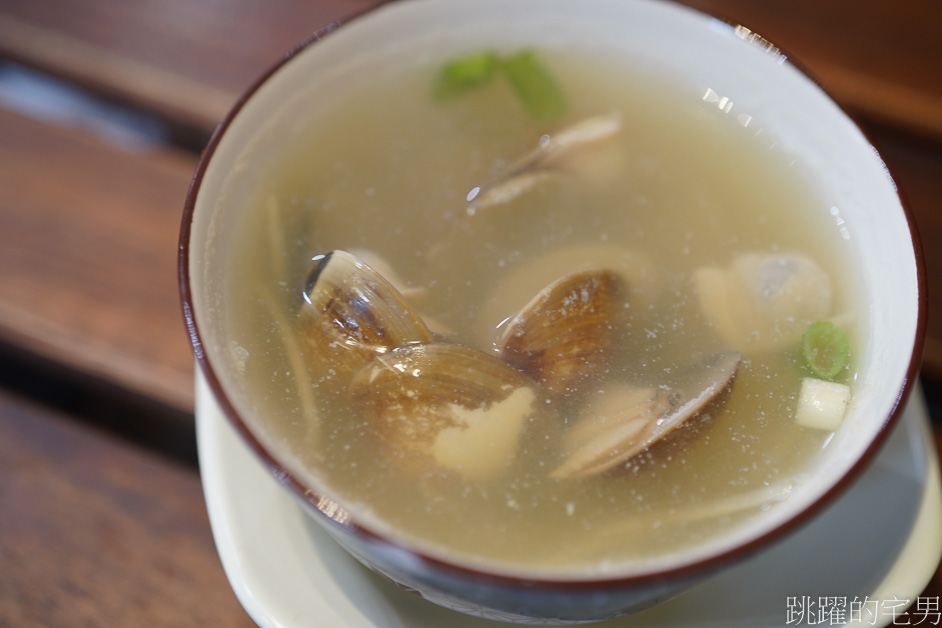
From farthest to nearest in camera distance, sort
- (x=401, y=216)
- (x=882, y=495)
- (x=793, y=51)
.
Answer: (x=793, y=51)
(x=401, y=216)
(x=882, y=495)

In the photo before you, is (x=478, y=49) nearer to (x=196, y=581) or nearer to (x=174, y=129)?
(x=174, y=129)

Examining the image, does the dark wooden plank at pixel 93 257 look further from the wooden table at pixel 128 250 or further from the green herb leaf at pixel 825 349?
the green herb leaf at pixel 825 349

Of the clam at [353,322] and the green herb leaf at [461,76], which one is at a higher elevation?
the green herb leaf at [461,76]

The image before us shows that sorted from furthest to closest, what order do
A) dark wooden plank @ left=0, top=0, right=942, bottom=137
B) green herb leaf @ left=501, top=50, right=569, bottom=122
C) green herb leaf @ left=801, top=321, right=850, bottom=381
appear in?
dark wooden plank @ left=0, top=0, right=942, bottom=137, green herb leaf @ left=501, top=50, right=569, bottom=122, green herb leaf @ left=801, top=321, right=850, bottom=381

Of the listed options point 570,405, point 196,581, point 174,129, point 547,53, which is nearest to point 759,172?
point 547,53

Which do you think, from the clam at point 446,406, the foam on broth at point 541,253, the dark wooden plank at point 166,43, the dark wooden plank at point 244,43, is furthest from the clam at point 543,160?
the dark wooden plank at point 166,43

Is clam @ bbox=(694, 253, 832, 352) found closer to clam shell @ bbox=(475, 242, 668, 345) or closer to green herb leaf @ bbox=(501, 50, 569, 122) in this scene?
clam shell @ bbox=(475, 242, 668, 345)

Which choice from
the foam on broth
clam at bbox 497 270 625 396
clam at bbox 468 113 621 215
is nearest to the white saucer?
the foam on broth
